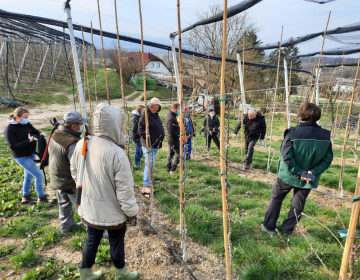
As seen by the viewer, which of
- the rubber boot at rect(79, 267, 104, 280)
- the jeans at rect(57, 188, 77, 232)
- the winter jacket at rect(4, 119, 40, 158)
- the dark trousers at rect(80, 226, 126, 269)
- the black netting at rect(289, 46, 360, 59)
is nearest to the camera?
the dark trousers at rect(80, 226, 126, 269)

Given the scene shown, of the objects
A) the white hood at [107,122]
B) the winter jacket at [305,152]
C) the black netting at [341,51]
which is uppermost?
the black netting at [341,51]

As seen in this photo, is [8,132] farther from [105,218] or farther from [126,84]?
[126,84]

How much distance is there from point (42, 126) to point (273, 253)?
1001 cm

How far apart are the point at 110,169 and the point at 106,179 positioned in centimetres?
9

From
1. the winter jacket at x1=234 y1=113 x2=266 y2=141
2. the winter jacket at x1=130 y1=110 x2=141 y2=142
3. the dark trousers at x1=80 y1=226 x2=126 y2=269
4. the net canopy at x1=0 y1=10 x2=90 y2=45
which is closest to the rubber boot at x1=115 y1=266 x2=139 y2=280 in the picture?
the dark trousers at x1=80 y1=226 x2=126 y2=269

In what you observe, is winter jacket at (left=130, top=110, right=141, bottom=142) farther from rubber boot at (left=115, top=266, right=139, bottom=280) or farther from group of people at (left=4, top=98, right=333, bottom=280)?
rubber boot at (left=115, top=266, right=139, bottom=280)

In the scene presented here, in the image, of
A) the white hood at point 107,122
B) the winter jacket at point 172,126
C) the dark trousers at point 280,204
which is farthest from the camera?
the winter jacket at point 172,126

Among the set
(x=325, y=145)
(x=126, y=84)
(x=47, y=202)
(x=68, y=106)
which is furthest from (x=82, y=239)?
(x=126, y=84)

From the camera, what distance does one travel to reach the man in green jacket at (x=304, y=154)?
2.61m

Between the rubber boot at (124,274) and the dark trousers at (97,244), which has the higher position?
the dark trousers at (97,244)

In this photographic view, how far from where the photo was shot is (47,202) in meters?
3.79

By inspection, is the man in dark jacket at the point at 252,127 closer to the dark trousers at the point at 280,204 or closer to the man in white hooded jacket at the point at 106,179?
the dark trousers at the point at 280,204

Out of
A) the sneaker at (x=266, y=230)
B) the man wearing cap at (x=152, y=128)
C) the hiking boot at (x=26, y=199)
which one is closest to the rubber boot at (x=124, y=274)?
the sneaker at (x=266, y=230)

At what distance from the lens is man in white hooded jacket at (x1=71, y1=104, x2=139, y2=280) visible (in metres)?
1.82
